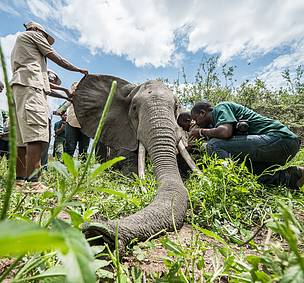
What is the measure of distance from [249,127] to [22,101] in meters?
2.77

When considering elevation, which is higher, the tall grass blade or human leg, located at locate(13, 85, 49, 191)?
human leg, located at locate(13, 85, 49, 191)

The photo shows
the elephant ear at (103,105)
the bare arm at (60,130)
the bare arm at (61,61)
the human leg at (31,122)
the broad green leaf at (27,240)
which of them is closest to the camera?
the broad green leaf at (27,240)

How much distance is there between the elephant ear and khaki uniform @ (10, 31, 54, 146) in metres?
1.53

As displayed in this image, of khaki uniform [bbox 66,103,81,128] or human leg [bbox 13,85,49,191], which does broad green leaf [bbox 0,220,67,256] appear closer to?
human leg [bbox 13,85,49,191]

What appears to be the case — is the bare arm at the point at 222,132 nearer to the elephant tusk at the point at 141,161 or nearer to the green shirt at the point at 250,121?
the green shirt at the point at 250,121

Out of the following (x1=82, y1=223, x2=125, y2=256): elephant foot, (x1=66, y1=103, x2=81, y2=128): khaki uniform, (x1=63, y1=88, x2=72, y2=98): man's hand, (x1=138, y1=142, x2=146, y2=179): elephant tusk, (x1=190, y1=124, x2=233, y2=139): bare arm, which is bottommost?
(x1=82, y1=223, x2=125, y2=256): elephant foot

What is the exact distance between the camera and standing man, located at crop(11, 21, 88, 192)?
137 inches

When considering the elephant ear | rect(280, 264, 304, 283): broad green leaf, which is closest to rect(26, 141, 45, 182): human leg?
the elephant ear

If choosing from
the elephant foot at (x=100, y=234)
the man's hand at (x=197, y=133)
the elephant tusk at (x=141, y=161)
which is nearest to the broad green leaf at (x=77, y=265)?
the elephant foot at (x=100, y=234)

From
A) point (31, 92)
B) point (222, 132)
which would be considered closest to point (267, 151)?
point (222, 132)

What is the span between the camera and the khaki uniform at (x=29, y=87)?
11.5 ft

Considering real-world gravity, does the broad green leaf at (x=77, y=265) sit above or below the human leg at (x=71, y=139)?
below

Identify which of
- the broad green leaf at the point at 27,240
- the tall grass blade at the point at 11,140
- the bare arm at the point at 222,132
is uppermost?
the bare arm at the point at 222,132

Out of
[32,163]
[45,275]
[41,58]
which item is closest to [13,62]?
[41,58]
